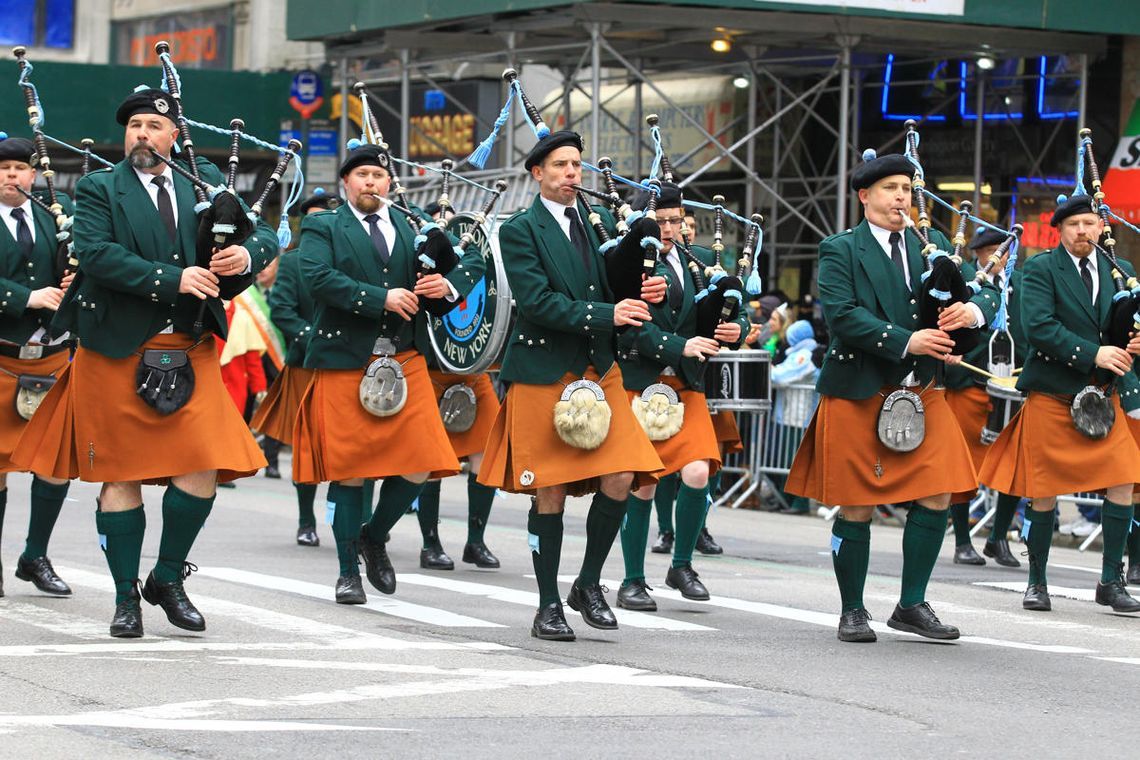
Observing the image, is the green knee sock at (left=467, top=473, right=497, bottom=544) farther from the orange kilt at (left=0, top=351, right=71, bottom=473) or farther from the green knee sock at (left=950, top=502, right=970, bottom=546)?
the green knee sock at (left=950, top=502, right=970, bottom=546)

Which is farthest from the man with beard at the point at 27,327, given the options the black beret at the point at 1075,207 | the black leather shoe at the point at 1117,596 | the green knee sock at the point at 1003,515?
the green knee sock at the point at 1003,515

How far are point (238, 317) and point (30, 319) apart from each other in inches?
288

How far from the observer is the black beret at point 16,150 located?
9391 mm

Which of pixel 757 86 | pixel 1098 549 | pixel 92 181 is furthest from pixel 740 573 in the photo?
pixel 757 86

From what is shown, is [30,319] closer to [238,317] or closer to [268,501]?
[268,501]

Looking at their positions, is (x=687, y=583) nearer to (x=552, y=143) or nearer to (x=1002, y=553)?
(x=552, y=143)

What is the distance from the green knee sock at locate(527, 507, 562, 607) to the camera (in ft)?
27.6

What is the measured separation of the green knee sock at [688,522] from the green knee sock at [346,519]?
1616mm

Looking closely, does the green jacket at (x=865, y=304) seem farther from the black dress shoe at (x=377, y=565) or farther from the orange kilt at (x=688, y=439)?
the black dress shoe at (x=377, y=565)

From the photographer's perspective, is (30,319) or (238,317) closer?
(30,319)

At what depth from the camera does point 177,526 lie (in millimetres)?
8188

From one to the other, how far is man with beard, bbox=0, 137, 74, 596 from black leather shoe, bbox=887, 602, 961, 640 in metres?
3.73

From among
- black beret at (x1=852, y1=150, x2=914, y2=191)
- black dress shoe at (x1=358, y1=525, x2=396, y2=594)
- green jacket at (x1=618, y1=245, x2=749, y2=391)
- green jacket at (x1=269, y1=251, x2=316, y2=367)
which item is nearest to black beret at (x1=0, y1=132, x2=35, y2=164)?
black dress shoe at (x1=358, y1=525, x2=396, y2=594)

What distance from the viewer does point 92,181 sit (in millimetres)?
8078
